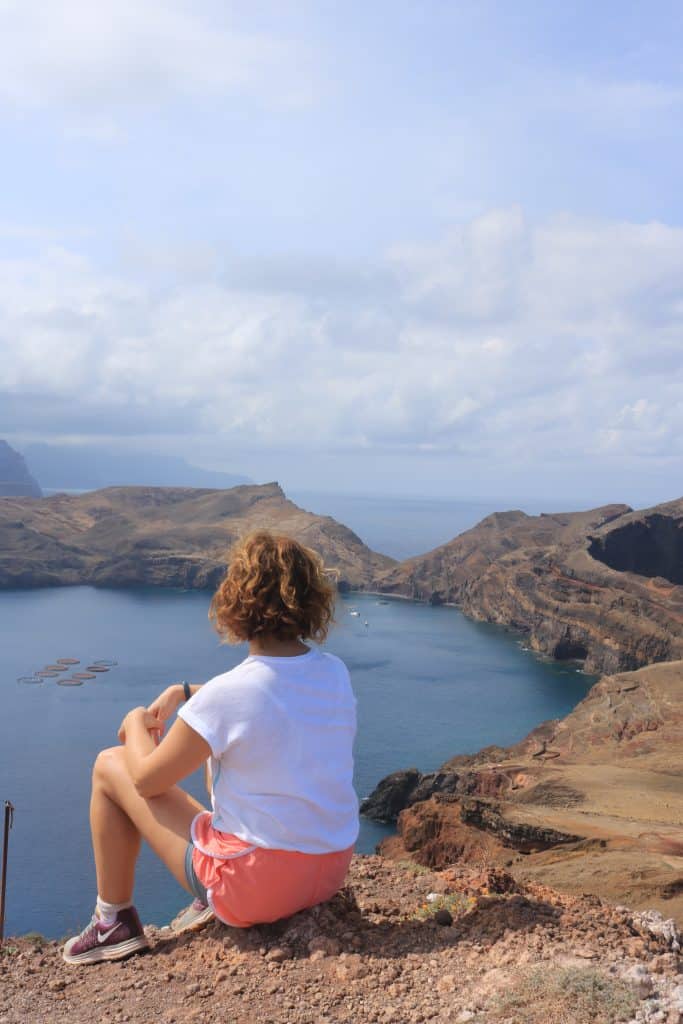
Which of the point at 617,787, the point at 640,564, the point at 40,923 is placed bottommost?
the point at 40,923

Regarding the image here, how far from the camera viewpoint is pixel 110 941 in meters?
4.82

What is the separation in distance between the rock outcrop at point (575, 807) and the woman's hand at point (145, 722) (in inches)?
511

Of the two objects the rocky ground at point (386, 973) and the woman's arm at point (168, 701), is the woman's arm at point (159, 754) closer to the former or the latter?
the woman's arm at point (168, 701)

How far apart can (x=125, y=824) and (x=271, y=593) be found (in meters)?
1.56

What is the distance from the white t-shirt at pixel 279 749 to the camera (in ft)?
13.4

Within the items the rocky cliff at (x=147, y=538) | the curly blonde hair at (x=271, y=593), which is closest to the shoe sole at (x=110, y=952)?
the curly blonde hair at (x=271, y=593)

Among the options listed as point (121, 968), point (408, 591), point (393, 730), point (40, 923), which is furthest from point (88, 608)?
point (121, 968)

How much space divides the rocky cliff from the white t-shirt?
10282cm

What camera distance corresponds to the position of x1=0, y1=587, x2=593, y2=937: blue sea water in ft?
97.8

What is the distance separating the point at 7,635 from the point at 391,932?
80808 millimetres

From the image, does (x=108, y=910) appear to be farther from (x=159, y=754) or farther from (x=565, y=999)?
(x=565, y=999)

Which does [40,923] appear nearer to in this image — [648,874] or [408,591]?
[648,874]

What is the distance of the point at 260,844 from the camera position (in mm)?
4195

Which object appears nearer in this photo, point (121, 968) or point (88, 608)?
point (121, 968)
